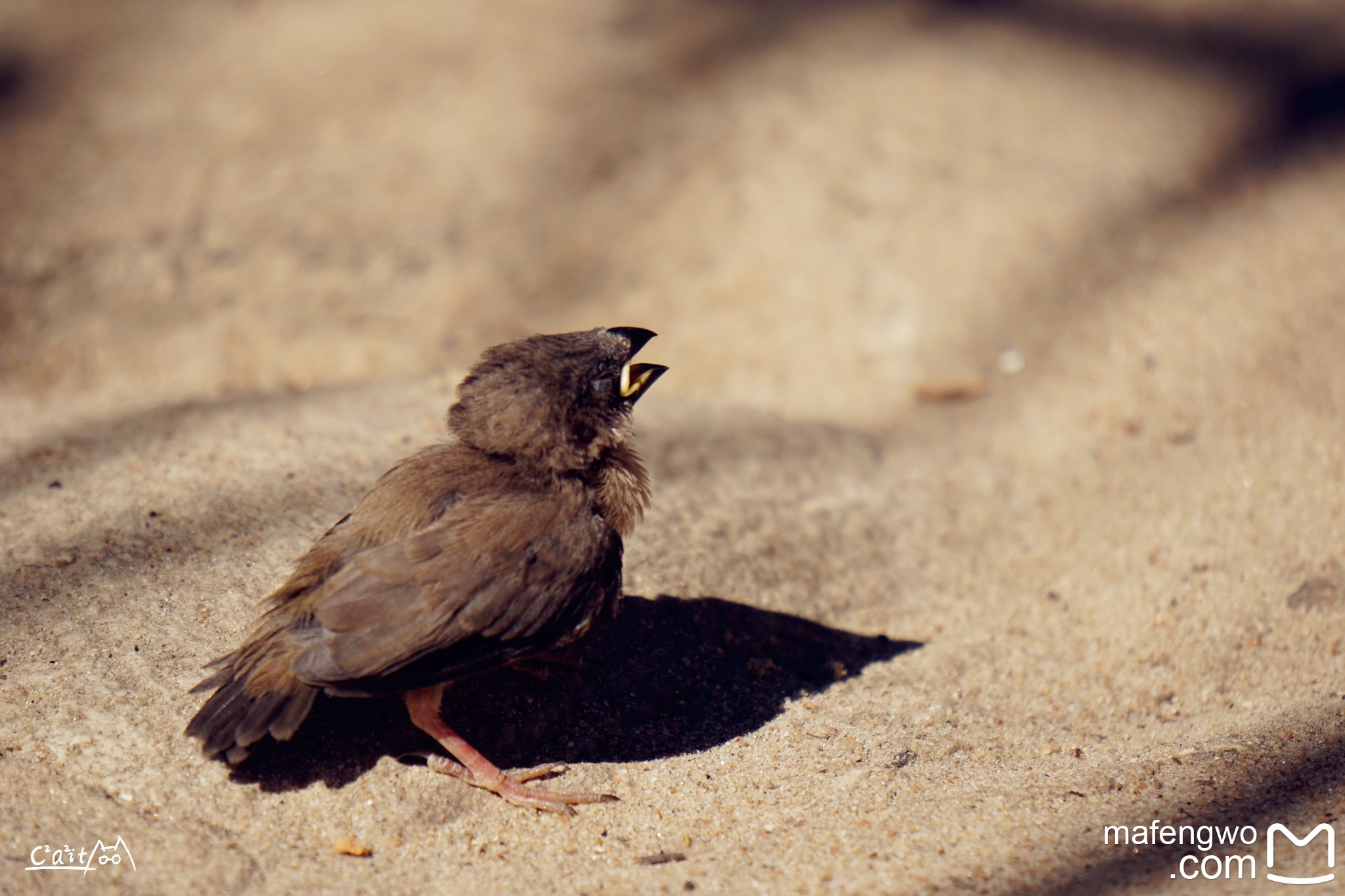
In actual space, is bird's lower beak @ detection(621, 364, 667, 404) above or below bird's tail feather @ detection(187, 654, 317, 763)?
above

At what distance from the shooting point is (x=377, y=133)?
6.50m

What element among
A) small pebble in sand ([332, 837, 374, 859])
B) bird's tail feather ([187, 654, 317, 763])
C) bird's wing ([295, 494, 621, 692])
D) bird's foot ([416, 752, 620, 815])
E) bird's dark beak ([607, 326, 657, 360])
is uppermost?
bird's dark beak ([607, 326, 657, 360])

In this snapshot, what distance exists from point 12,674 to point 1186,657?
3943 mm

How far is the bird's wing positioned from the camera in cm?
282

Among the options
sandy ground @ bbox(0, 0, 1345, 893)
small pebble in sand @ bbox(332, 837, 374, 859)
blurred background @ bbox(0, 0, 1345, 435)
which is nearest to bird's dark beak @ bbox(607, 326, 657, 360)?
sandy ground @ bbox(0, 0, 1345, 893)

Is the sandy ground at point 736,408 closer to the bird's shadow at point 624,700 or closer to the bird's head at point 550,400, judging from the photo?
the bird's shadow at point 624,700

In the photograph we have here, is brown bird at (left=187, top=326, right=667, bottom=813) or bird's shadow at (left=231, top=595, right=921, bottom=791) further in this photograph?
bird's shadow at (left=231, top=595, right=921, bottom=791)

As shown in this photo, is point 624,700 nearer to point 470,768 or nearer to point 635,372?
point 470,768

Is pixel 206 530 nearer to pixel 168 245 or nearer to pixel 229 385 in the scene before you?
pixel 229 385

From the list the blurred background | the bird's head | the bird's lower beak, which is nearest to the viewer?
the bird's head

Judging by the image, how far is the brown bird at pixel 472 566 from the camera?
2.83 m

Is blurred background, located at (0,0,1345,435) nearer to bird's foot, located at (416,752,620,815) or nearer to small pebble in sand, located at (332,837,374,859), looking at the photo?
bird's foot, located at (416,752,620,815)

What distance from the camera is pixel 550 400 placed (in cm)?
331

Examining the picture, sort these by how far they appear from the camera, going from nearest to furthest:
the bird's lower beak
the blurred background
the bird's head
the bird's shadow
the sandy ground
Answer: the sandy ground
the bird's shadow
the bird's head
the bird's lower beak
the blurred background
